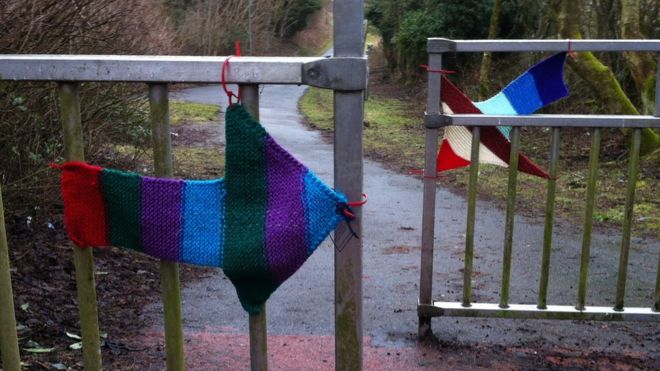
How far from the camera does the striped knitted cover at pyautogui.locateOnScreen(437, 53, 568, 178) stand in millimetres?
3916

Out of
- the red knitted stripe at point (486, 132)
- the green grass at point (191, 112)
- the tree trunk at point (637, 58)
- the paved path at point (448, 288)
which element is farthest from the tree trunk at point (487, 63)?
the red knitted stripe at point (486, 132)

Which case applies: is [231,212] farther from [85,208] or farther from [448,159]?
[448,159]

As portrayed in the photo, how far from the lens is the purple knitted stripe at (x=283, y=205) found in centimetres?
209

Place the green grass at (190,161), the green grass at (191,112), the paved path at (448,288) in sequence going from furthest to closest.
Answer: the green grass at (191,112), the green grass at (190,161), the paved path at (448,288)

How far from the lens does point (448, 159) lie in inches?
163

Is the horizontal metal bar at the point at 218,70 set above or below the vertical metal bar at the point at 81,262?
above

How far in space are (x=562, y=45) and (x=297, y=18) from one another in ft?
137

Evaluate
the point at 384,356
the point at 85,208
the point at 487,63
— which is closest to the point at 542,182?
the point at 384,356

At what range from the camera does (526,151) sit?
12.9m

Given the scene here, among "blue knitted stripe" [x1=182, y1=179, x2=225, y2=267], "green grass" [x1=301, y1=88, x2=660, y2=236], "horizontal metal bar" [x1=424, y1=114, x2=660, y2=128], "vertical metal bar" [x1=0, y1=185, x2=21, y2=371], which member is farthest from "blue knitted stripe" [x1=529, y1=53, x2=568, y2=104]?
→ "green grass" [x1=301, y1=88, x2=660, y2=236]

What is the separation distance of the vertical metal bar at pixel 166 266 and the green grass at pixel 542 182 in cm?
603

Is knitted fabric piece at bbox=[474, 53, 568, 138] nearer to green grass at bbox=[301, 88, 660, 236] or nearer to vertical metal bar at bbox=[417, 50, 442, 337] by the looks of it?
vertical metal bar at bbox=[417, 50, 442, 337]

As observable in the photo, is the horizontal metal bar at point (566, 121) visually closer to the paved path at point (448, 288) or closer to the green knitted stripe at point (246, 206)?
the paved path at point (448, 288)

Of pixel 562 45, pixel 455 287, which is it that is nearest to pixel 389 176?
pixel 455 287
